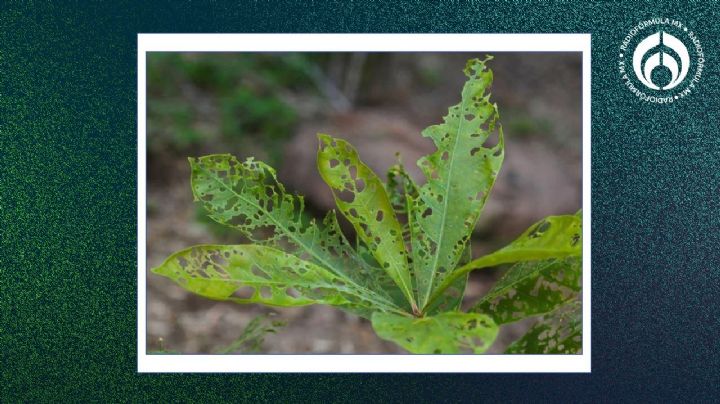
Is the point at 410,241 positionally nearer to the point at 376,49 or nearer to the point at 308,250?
the point at 308,250

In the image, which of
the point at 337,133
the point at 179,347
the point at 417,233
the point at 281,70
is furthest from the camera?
the point at 281,70

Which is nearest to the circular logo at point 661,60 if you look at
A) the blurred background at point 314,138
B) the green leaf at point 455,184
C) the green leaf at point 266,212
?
the green leaf at point 455,184

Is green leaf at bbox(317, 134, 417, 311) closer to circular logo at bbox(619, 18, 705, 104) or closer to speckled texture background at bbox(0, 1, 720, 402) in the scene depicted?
speckled texture background at bbox(0, 1, 720, 402)

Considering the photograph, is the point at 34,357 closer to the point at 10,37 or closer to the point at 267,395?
the point at 267,395

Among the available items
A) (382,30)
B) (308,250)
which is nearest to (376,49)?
(382,30)

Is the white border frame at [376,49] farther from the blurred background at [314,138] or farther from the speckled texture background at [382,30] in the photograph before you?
the blurred background at [314,138]

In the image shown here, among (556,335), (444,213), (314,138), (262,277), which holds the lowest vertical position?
(556,335)

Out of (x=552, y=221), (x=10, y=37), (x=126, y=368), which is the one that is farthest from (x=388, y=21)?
(x=126, y=368)
